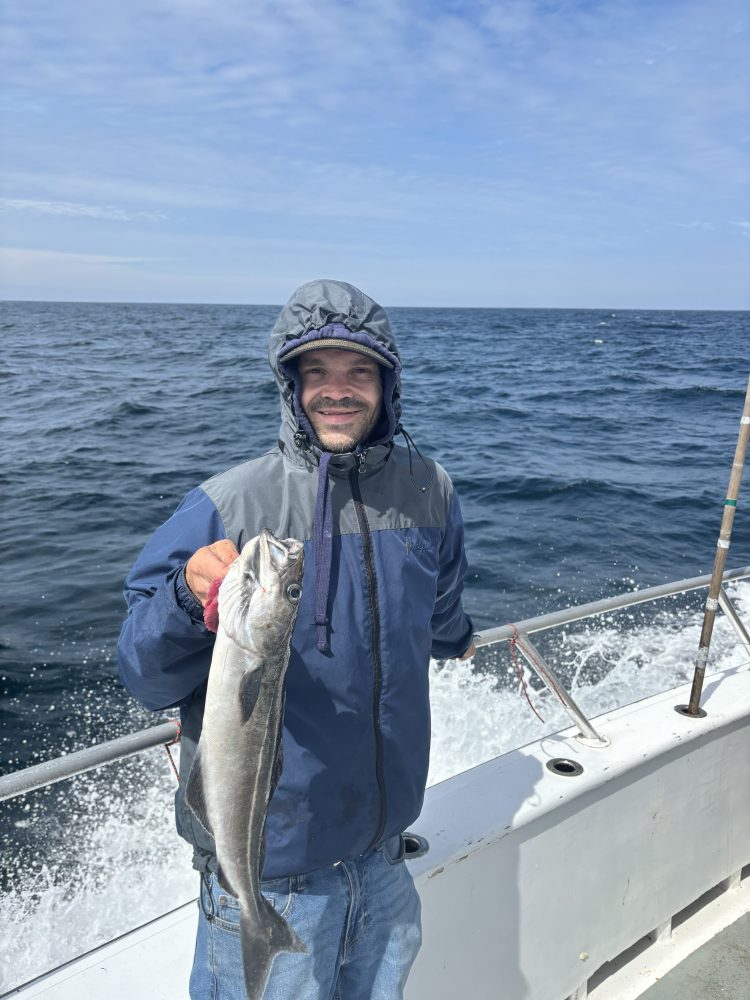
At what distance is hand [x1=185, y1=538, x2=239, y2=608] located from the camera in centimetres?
175

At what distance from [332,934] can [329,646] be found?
2.69ft

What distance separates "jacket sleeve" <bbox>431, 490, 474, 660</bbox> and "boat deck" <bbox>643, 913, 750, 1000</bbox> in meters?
2.00

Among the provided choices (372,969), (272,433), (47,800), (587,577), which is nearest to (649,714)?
(372,969)

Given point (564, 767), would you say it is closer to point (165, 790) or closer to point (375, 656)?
point (375, 656)

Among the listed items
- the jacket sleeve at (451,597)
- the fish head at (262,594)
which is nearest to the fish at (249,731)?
the fish head at (262,594)

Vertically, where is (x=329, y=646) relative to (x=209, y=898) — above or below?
above

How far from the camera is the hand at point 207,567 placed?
5.75 ft

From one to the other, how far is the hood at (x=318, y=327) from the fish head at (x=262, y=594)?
0.52 meters

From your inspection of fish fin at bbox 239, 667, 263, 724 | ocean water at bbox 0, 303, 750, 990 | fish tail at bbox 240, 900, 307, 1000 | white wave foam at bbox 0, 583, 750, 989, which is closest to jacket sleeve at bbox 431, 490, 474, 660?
fish fin at bbox 239, 667, 263, 724

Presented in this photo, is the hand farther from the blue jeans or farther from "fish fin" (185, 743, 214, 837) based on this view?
the blue jeans

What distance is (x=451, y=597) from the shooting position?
262 centimetres

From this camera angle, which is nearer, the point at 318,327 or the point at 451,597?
the point at 318,327

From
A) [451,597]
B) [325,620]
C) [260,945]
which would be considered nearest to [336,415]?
[325,620]

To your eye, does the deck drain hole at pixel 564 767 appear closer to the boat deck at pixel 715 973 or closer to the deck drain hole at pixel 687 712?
the deck drain hole at pixel 687 712
